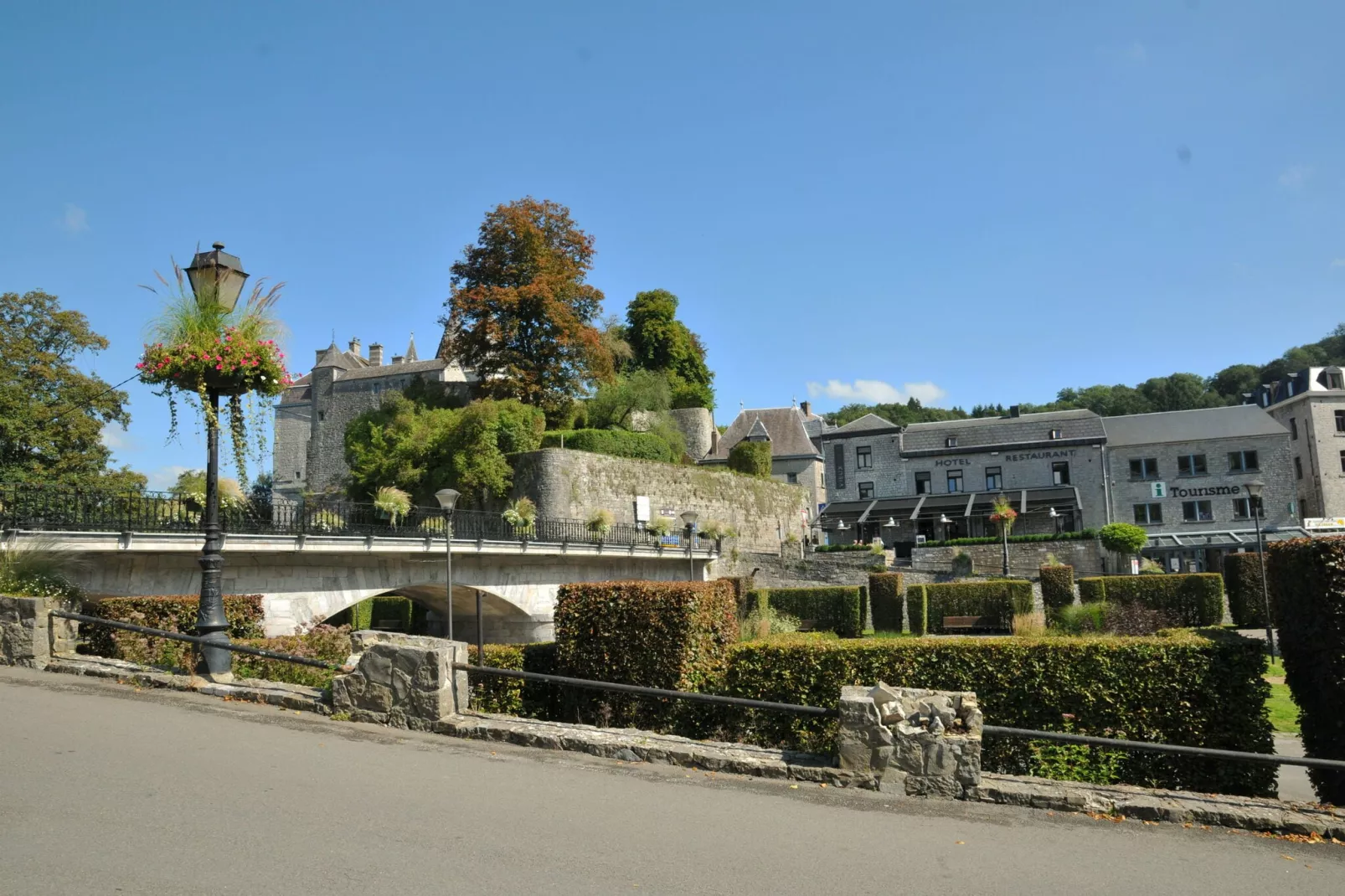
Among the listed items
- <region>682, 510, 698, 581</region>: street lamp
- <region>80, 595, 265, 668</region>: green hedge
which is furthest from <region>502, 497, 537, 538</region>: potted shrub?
<region>80, 595, 265, 668</region>: green hedge

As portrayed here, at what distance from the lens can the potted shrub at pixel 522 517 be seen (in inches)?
1208

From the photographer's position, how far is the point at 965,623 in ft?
111

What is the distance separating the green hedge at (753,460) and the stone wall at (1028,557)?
11.0 meters

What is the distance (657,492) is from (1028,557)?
17894mm

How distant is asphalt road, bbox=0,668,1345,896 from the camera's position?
490 centimetres

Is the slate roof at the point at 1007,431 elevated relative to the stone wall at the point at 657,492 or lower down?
elevated

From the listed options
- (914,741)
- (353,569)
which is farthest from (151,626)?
(914,741)

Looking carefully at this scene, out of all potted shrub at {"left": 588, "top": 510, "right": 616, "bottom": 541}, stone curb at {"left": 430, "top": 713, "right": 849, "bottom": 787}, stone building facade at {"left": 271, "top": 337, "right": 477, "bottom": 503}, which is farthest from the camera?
stone building facade at {"left": 271, "top": 337, "right": 477, "bottom": 503}

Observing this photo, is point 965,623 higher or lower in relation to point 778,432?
lower

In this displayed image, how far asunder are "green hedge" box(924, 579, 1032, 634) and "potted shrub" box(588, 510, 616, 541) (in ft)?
41.0

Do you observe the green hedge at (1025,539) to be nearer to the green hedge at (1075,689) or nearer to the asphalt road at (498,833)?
the green hedge at (1075,689)

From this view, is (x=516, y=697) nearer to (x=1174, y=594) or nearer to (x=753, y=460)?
(x=1174, y=594)

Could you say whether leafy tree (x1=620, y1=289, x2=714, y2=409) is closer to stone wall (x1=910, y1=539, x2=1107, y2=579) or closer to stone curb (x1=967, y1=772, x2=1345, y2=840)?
stone wall (x1=910, y1=539, x2=1107, y2=579)

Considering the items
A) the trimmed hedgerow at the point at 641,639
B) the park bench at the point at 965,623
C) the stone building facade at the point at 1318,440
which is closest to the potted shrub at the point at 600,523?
the park bench at the point at 965,623
